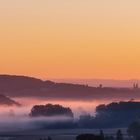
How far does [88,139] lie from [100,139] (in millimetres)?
1939

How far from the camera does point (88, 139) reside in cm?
14762

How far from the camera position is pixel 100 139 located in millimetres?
147000
